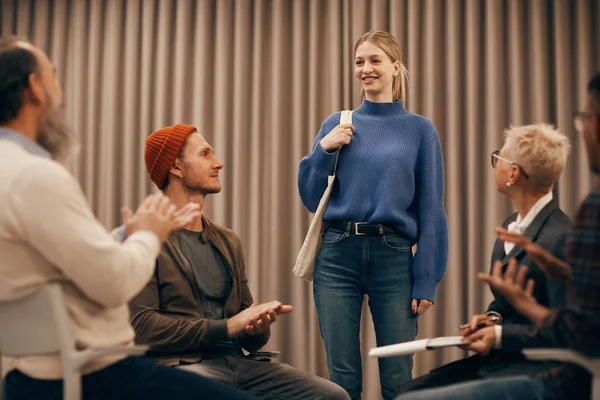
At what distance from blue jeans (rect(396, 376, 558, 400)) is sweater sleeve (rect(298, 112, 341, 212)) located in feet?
3.82

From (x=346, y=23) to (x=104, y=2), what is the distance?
1.55 metres

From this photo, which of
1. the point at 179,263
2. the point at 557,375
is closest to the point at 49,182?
the point at 179,263

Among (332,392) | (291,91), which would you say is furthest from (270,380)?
(291,91)

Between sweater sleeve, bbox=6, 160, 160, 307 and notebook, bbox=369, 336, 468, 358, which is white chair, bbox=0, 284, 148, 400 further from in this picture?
notebook, bbox=369, 336, 468, 358

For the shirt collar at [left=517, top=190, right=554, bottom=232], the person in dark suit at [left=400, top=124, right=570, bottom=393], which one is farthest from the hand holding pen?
the shirt collar at [left=517, top=190, right=554, bottom=232]

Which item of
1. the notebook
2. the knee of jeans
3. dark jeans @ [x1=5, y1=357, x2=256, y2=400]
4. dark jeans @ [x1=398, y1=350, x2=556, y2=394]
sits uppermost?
the notebook

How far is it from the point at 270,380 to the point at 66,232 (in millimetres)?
1053

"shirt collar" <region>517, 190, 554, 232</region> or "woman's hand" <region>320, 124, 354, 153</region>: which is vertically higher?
"woman's hand" <region>320, 124, 354, 153</region>

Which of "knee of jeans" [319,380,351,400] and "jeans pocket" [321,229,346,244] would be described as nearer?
"knee of jeans" [319,380,351,400]

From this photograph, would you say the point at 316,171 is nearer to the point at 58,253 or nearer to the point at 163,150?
the point at 163,150

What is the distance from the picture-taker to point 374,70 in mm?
2730

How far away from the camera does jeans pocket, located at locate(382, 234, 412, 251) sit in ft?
8.45

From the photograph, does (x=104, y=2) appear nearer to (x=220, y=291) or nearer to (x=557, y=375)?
(x=220, y=291)

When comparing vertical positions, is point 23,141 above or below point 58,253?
above
